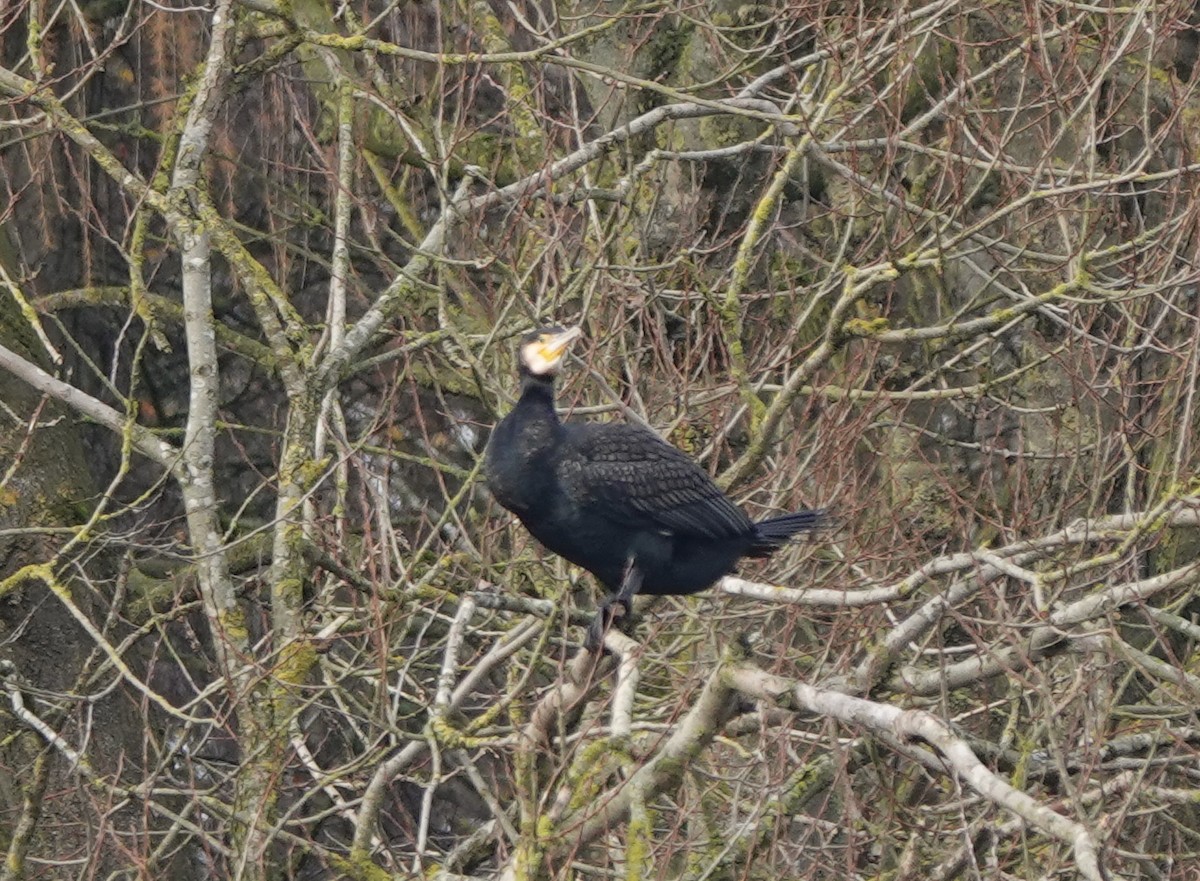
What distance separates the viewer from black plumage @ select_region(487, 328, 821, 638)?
5930 mm

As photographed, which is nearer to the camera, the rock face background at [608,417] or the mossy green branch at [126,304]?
the rock face background at [608,417]

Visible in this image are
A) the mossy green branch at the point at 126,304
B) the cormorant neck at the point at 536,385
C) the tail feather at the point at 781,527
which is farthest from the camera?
the mossy green branch at the point at 126,304

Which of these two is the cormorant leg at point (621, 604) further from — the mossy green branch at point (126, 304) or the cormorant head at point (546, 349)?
the mossy green branch at point (126, 304)

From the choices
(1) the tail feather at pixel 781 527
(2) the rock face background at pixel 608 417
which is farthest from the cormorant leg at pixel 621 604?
(1) the tail feather at pixel 781 527

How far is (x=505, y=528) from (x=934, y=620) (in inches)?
122

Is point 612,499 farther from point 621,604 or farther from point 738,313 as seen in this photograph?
point 738,313

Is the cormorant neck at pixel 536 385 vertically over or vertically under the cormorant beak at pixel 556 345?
under

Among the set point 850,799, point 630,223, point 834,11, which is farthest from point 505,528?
point 834,11

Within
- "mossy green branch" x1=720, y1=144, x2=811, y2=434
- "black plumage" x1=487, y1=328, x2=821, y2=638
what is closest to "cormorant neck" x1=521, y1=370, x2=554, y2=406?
"black plumage" x1=487, y1=328, x2=821, y2=638

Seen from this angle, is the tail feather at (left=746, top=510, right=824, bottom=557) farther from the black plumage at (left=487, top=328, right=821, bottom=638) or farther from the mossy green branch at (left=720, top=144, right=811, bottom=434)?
the mossy green branch at (left=720, top=144, right=811, bottom=434)

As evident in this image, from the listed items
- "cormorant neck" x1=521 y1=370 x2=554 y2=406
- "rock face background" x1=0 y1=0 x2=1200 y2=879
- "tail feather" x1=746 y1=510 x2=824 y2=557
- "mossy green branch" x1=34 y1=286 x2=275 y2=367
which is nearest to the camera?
"rock face background" x1=0 y1=0 x2=1200 y2=879

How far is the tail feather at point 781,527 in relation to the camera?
20.2 ft

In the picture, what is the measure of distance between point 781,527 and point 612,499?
0.57 meters

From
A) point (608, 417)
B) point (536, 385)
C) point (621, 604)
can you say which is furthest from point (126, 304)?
point (621, 604)
